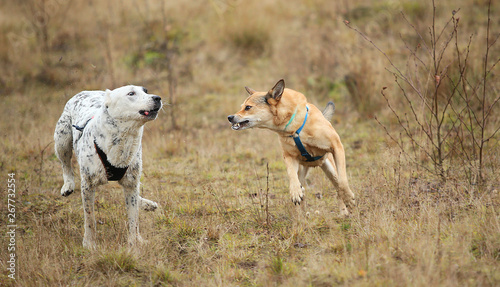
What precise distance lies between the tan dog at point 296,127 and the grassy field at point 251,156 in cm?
54

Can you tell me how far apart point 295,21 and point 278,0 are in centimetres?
148

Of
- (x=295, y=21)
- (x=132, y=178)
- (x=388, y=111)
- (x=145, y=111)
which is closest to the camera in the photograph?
(x=145, y=111)

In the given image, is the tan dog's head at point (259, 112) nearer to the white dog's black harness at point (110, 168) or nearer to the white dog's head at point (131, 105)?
the white dog's head at point (131, 105)

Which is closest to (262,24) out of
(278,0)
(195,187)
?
(278,0)

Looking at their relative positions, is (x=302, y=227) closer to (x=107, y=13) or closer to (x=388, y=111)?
(x=388, y=111)

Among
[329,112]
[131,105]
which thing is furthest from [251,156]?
[131,105]

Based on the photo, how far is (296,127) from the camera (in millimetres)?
5223

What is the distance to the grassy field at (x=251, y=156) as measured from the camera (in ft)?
13.1

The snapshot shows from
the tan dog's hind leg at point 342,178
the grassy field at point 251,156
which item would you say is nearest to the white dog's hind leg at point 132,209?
the grassy field at point 251,156

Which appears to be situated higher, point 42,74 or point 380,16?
point 380,16

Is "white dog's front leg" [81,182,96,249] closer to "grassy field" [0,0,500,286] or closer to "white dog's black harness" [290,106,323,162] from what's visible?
"grassy field" [0,0,500,286]

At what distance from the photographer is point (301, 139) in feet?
17.0

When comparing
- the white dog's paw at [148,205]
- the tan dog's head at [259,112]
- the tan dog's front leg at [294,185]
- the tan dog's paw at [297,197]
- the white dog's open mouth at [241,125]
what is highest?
the tan dog's head at [259,112]

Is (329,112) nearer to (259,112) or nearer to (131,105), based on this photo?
(259,112)
